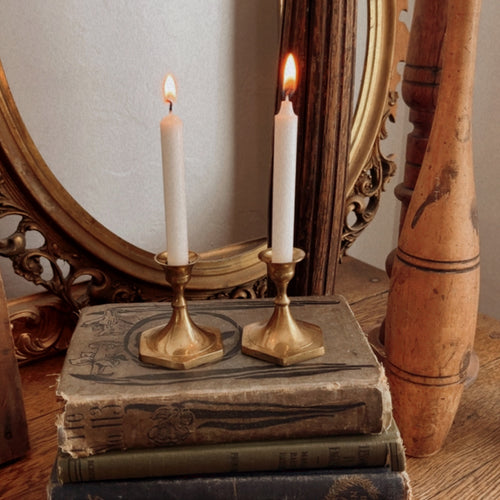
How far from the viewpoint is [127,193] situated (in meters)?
0.60

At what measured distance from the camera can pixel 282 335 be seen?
42cm

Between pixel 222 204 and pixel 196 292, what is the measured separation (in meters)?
0.09

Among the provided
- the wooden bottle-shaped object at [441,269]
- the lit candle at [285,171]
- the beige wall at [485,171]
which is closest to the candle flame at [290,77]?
the lit candle at [285,171]

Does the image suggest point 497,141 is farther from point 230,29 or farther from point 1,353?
point 1,353

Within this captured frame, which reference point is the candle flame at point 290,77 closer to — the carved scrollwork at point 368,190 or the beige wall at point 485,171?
the carved scrollwork at point 368,190

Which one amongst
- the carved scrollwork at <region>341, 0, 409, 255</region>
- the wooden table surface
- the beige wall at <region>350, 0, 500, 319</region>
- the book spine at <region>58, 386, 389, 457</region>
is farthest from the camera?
the beige wall at <region>350, 0, 500, 319</region>

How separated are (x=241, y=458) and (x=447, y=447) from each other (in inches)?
8.6

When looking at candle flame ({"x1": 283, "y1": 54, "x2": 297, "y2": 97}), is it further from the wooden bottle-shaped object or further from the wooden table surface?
the wooden table surface

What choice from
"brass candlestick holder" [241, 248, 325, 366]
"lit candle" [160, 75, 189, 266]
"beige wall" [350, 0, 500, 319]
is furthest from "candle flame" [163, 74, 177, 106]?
"beige wall" [350, 0, 500, 319]

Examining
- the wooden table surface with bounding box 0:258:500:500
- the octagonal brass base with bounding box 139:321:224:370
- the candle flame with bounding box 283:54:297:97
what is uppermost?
the candle flame with bounding box 283:54:297:97

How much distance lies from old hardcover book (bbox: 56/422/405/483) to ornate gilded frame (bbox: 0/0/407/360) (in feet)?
0.73

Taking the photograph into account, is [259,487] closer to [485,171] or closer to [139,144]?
[139,144]

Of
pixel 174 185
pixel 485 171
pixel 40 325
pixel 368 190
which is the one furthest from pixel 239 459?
pixel 485 171

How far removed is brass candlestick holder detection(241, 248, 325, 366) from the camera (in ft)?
1.34
